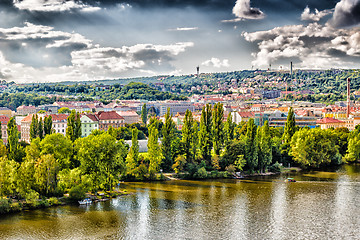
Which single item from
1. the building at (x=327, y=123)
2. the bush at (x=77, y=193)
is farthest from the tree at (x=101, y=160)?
the building at (x=327, y=123)

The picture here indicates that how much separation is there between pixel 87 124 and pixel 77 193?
4200 centimetres

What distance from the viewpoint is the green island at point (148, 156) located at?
32.7 metres

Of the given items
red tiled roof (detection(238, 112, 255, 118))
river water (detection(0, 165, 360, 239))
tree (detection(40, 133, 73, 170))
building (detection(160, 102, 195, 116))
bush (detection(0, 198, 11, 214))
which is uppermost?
building (detection(160, 102, 195, 116))

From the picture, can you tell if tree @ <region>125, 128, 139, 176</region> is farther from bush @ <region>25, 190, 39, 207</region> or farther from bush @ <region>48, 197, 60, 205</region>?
bush @ <region>25, 190, 39, 207</region>

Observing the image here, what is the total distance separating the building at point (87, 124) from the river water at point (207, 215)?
114 feet

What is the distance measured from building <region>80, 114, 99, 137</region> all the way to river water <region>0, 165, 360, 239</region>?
34.8 meters

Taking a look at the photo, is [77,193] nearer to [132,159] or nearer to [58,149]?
[58,149]

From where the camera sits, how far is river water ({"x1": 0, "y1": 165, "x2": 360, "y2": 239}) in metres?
26.1

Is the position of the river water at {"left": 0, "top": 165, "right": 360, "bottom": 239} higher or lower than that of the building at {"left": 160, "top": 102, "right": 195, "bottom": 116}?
lower

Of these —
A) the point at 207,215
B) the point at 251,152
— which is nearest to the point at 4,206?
the point at 207,215

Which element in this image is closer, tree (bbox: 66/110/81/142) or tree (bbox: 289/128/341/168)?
tree (bbox: 66/110/81/142)

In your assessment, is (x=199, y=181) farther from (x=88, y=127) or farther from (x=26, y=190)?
(x=88, y=127)

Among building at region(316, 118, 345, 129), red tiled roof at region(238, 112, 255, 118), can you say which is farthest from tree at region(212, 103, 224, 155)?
red tiled roof at region(238, 112, 255, 118)

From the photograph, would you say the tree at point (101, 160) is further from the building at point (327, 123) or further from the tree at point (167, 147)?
the building at point (327, 123)
